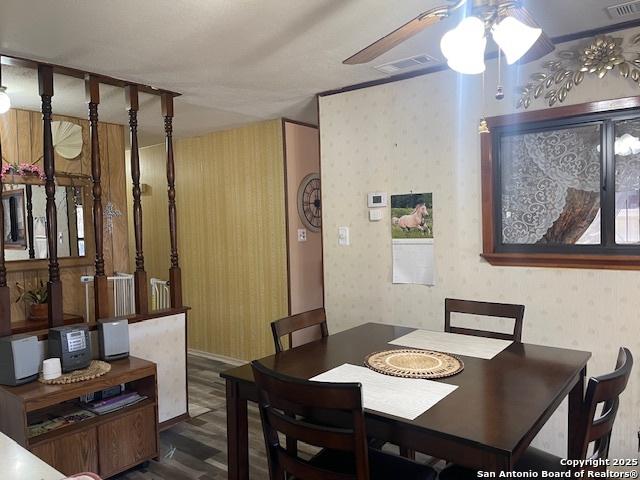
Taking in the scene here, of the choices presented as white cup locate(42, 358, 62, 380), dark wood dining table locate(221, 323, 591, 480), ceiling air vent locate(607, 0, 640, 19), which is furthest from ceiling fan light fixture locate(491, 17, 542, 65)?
white cup locate(42, 358, 62, 380)

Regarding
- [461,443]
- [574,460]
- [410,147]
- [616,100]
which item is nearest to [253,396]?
[461,443]

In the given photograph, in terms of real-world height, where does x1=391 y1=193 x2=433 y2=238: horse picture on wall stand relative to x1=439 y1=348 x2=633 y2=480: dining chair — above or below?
above

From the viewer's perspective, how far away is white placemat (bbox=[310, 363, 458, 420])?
1440mm

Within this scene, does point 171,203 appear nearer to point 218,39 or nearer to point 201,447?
point 218,39

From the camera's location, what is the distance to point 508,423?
132cm

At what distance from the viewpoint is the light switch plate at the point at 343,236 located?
3.47 metres

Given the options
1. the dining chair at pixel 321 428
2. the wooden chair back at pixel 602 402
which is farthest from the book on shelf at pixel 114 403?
the wooden chair back at pixel 602 402

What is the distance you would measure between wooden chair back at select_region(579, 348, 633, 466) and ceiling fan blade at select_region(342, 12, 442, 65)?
125cm

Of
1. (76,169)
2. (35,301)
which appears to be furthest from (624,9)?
(35,301)

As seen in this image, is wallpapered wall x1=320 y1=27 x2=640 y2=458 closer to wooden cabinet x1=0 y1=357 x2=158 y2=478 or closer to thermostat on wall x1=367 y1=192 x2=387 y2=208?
thermostat on wall x1=367 y1=192 x2=387 y2=208

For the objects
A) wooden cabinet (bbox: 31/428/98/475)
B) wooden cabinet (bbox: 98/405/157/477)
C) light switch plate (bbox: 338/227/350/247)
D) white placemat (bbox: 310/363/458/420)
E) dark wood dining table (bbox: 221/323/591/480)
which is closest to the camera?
dark wood dining table (bbox: 221/323/591/480)

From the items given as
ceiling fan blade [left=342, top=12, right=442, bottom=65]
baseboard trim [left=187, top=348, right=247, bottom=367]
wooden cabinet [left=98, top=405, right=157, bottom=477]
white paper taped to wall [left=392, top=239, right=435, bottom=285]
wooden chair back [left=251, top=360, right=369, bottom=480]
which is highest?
ceiling fan blade [left=342, top=12, right=442, bottom=65]

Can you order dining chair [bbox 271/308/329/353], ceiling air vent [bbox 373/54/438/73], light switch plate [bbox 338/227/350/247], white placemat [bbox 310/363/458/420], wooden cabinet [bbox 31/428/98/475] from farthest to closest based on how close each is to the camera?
1. light switch plate [bbox 338/227/350/247]
2. ceiling air vent [bbox 373/54/438/73]
3. wooden cabinet [bbox 31/428/98/475]
4. dining chair [bbox 271/308/329/353]
5. white placemat [bbox 310/363/458/420]

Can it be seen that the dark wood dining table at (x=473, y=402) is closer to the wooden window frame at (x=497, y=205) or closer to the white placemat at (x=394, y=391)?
the white placemat at (x=394, y=391)
